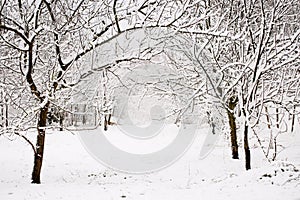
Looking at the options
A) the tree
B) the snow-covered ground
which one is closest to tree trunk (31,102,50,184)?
the tree

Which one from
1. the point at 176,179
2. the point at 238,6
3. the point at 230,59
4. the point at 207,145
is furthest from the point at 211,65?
the point at 207,145

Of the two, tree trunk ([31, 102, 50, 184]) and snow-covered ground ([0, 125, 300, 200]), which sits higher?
tree trunk ([31, 102, 50, 184])

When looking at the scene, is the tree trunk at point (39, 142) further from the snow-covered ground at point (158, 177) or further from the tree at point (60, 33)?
the snow-covered ground at point (158, 177)

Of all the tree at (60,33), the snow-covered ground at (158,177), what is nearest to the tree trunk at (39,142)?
the tree at (60,33)

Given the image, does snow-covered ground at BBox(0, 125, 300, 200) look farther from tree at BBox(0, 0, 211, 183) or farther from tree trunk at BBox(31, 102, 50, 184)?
tree at BBox(0, 0, 211, 183)

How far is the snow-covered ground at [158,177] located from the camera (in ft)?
21.0

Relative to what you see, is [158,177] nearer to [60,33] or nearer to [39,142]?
[39,142]

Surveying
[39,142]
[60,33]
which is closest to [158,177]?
[39,142]

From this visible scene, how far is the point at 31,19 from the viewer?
364 inches

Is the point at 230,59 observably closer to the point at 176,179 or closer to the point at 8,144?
the point at 176,179

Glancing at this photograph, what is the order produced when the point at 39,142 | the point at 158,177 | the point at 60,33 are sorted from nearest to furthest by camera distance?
the point at 60,33 < the point at 39,142 < the point at 158,177

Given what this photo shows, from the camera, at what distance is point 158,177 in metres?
10.8

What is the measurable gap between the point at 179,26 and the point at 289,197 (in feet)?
14.6

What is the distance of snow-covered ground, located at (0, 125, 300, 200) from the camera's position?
6.39 metres
